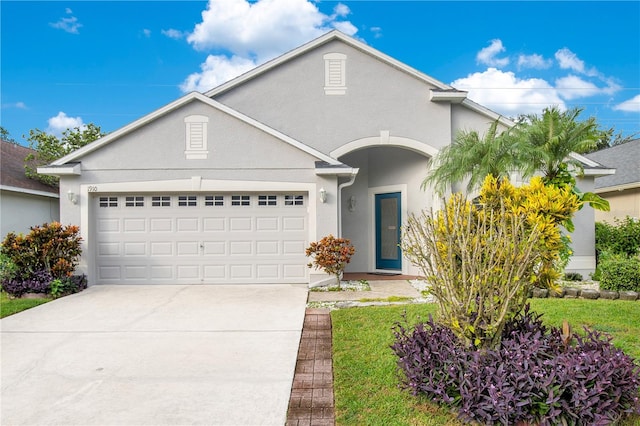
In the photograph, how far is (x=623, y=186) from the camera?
14.8 m

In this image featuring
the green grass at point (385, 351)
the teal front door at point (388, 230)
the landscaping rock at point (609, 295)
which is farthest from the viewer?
the teal front door at point (388, 230)

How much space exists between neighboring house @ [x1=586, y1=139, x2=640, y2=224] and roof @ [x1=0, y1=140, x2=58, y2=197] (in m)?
21.5

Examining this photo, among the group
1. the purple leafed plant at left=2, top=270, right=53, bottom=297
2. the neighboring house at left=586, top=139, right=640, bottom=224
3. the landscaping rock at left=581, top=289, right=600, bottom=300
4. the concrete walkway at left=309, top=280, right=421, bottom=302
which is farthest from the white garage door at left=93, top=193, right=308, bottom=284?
the neighboring house at left=586, top=139, right=640, bottom=224

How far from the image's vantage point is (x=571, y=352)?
3.78 meters

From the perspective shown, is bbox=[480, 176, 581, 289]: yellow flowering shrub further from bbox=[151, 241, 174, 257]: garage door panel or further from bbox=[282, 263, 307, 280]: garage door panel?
bbox=[151, 241, 174, 257]: garage door panel

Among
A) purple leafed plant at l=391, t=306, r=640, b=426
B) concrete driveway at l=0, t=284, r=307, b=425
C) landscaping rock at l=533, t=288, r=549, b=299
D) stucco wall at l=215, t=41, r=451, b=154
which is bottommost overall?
concrete driveway at l=0, t=284, r=307, b=425

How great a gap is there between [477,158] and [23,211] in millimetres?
15386

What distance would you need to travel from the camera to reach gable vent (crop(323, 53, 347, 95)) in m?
11.8

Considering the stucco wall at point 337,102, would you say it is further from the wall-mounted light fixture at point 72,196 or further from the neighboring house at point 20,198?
the neighboring house at point 20,198

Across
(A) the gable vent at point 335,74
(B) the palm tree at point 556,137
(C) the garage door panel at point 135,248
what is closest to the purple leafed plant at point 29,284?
(C) the garage door panel at point 135,248

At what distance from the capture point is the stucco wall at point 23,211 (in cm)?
1360

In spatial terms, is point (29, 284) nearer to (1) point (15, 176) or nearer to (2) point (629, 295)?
(1) point (15, 176)

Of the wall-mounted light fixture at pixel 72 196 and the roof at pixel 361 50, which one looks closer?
the wall-mounted light fixture at pixel 72 196

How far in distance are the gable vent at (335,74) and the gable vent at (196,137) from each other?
379 cm
